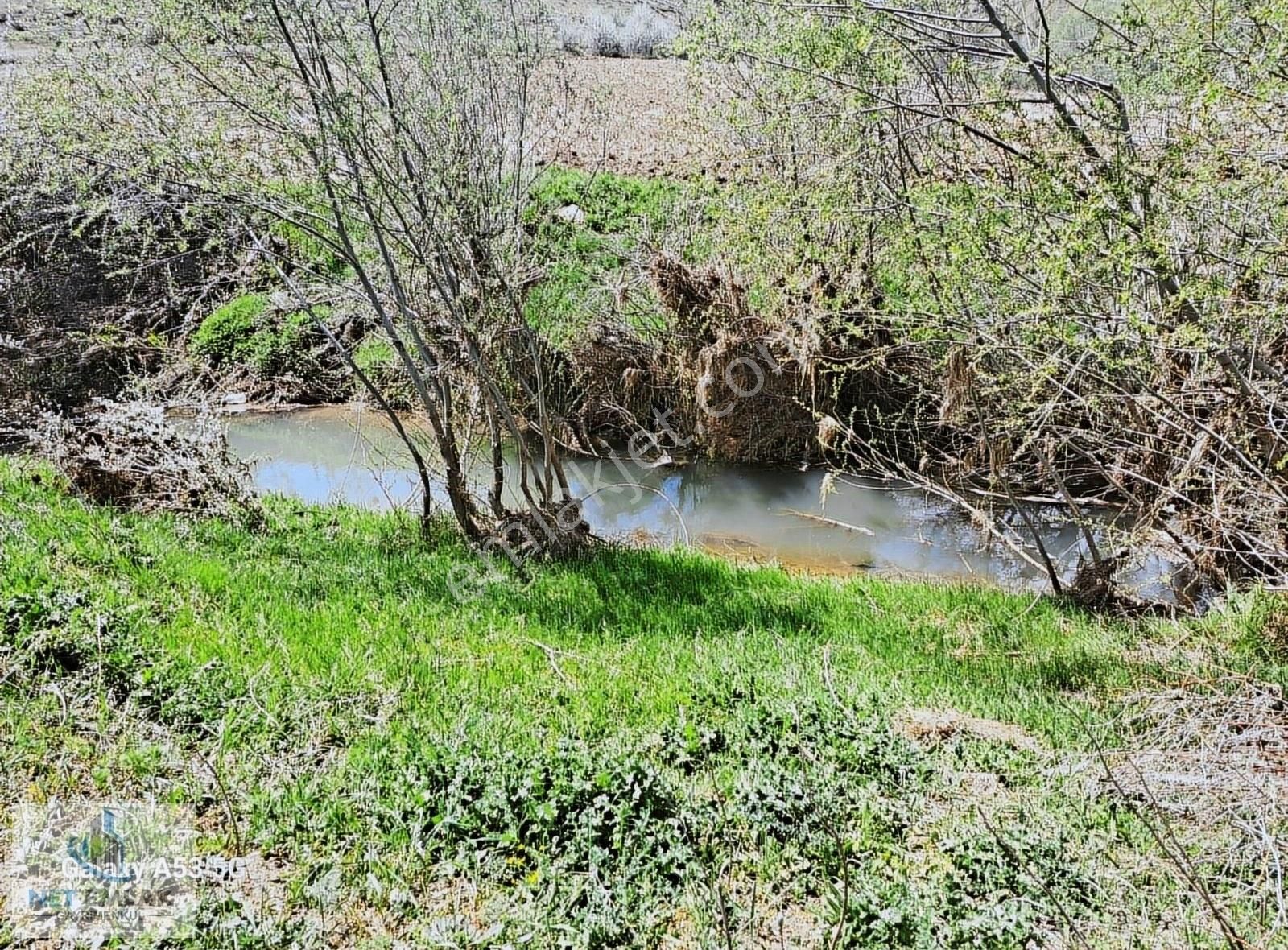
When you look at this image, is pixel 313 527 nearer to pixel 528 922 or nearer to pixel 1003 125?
pixel 528 922

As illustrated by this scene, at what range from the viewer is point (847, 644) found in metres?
5.93

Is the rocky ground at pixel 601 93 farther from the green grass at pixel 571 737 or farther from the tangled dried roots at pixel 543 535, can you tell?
the green grass at pixel 571 737

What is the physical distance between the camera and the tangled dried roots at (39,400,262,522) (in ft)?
26.3

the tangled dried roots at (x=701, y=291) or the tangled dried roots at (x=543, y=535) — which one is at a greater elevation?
the tangled dried roots at (x=701, y=291)

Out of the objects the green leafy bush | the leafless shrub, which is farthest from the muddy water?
the leafless shrub

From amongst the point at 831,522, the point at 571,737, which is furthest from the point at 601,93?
the point at 571,737

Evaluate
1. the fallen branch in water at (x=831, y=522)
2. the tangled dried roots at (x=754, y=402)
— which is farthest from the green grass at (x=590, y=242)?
the fallen branch in water at (x=831, y=522)

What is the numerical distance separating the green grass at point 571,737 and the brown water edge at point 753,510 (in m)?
2.11

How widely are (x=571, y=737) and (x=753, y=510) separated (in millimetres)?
7291

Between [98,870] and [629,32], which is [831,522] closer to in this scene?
[98,870]

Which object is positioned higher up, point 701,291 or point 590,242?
point 590,242

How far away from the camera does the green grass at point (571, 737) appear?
3412 millimetres

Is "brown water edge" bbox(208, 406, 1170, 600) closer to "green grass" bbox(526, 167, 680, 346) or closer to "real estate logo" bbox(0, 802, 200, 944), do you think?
"green grass" bbox(526, 167, 680, 346)

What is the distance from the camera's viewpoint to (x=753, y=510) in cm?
1145
